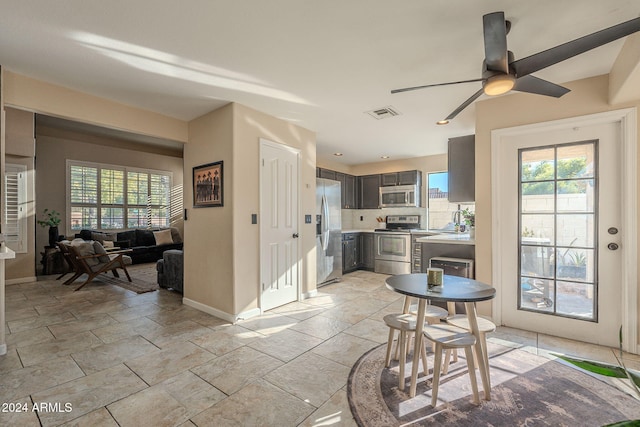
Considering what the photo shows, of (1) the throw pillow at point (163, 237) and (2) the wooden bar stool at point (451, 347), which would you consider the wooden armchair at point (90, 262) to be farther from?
(2) the wooden bar stool at point (451, 347)

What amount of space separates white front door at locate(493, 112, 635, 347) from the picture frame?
307cm

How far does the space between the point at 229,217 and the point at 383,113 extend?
2232mm

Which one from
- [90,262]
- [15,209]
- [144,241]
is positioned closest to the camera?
[90,262]

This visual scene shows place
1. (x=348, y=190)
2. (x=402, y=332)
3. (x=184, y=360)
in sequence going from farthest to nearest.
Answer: (x=348, y=190) < (x=184, y=360) < (x=402, y=332)

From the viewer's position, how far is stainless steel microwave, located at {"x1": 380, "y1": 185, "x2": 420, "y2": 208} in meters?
5.98

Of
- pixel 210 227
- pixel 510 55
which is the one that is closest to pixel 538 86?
pixel 510 55

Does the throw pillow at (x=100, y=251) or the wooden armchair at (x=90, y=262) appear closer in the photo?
the wooden armchair at (x=90, y=262)

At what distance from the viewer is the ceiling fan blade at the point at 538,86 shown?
2.01 metres

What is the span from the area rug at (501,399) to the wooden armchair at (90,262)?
4714 mm

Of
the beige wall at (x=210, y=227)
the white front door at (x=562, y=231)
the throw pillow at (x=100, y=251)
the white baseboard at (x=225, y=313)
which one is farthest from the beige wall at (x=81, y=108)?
the white front door at (x=562, y=231)

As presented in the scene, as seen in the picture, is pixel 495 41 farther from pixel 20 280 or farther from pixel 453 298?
pixel 20 280

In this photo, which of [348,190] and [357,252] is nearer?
[357,252]

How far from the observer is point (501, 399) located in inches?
75.4

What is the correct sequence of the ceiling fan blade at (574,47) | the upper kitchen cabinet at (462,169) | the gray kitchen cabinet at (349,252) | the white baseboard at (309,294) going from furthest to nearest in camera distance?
1. the gray kitchen cabinet at (349,252)
2. the white baseboard at (309,294)
3. the upper kitchen cabinet at (462,169)
4. the ceiling fan blade at (574,47)
